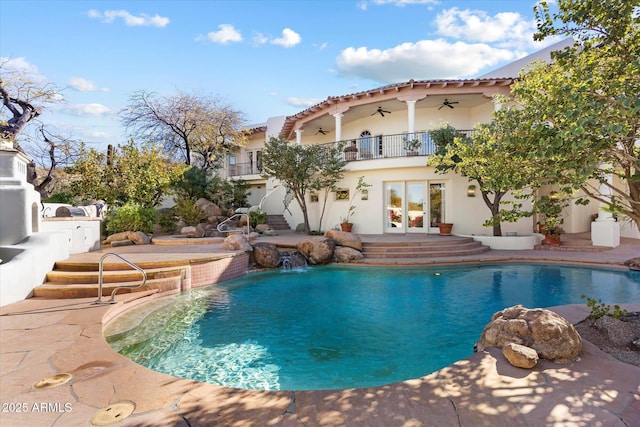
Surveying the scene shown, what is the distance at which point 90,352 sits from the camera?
352cm

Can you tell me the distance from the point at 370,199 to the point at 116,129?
665 inches

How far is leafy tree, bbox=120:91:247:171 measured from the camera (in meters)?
20.3

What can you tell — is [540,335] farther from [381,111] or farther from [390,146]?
[381,111]

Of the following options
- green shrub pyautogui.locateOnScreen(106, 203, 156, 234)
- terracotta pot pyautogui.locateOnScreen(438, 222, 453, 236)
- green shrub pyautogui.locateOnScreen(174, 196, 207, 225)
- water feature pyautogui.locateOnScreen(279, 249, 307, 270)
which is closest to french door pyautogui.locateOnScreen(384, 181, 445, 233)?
terracotta pot pyautogui.locateOnScreen(438, 222, 453, 236)

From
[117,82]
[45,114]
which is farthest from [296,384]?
[117,82]

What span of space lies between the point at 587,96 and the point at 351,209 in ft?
43.0

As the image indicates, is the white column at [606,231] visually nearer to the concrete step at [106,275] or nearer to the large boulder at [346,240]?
the large boulder at [346,240]

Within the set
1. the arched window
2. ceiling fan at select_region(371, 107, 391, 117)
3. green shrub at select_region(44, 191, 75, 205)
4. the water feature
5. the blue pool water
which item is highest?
ceiling fan at select_region(371, 107, 391, 117)

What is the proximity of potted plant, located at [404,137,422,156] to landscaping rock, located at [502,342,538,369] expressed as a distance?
12025mm

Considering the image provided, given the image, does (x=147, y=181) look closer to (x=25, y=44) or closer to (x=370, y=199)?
(x=25, y=44)

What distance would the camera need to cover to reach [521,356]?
3088 millimetres

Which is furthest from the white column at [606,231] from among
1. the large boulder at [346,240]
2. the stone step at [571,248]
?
the large boulder at [346,240]

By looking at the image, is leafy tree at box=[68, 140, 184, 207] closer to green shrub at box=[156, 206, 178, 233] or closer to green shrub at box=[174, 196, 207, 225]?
green shrub at box=[156, 206, 178, 233]

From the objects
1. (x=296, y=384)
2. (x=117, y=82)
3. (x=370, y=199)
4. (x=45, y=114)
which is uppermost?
(x=117, y=82)
